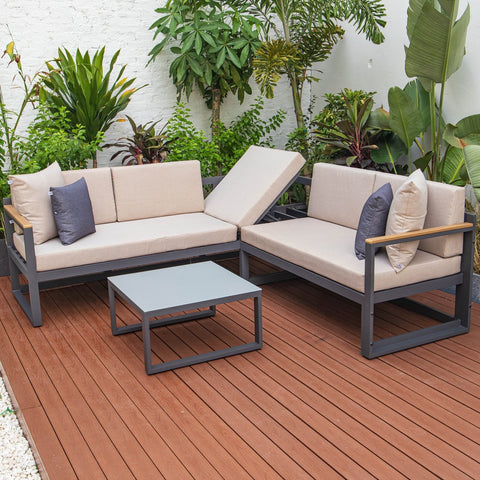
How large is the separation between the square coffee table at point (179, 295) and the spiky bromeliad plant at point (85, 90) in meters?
2.20

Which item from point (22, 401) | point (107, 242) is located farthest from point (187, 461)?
point (107, 242)

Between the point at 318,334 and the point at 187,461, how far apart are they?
161cm

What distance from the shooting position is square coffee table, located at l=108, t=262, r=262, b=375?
3.63 m

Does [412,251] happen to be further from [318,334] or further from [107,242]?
[107,242]

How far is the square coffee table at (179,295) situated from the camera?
3.63 meters

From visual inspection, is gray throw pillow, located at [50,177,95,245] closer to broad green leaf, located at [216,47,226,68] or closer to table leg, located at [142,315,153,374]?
table leg, located at [142,315,153,374]

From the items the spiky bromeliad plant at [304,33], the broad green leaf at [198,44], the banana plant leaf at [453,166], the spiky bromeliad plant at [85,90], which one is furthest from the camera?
the broad green leaf at [198,44]

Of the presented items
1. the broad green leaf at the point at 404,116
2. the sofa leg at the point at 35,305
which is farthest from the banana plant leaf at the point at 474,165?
the sofa leg at the point at 35,305

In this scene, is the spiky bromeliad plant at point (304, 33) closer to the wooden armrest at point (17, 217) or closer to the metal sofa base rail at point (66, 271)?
the metal sofa base rail at point (66, 271)

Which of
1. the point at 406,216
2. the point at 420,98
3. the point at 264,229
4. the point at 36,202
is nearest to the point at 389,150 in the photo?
the point at 420,98

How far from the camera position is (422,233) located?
12.4 feet

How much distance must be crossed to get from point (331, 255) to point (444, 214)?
0.74m

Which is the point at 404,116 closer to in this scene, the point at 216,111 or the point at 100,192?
the point at 216,111

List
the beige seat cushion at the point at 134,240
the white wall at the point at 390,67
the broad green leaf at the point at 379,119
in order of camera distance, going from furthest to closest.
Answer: the broad green leaf at the point at 379,119
the white wall at the point at 390,67
the beige seat cushion at the point at 134,240
